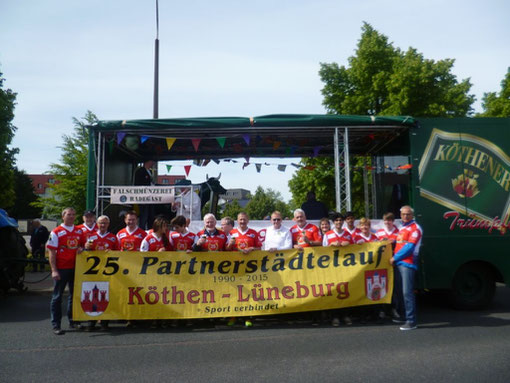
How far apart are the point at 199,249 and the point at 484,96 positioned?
80.9ft

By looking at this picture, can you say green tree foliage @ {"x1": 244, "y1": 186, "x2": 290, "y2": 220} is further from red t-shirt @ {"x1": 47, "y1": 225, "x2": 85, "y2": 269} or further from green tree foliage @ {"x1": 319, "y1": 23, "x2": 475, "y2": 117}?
red t-shirt @ {"x1": 47, "y1": 225, "x2": 85, "y2": 269}

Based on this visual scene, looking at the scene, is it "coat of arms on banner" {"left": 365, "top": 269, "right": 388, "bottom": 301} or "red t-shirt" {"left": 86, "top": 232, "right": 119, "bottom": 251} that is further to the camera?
"coat of arms on banner" {"left": 365, "top": 269, "right": 388, "bottom": 301}

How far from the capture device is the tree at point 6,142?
77.4 feet

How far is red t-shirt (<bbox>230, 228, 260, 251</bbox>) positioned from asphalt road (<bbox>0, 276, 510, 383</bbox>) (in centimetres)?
126

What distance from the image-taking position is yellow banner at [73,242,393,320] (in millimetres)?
6289

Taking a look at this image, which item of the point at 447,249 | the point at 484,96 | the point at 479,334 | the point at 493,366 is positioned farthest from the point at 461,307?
the point at 484,96

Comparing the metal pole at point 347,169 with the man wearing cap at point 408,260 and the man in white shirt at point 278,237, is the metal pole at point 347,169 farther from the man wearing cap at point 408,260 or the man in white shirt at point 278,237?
the man in white shirt at point 278,237

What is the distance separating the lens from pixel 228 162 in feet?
35.5

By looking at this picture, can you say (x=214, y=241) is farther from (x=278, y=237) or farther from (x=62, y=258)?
(x=62, y=258)

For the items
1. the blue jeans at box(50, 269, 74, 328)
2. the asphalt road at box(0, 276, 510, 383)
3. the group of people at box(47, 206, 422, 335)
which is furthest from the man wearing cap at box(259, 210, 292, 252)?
the blue jeans at box(50, 269, 74, 328)

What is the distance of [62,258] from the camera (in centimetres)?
628

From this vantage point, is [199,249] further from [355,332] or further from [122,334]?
[355,332]

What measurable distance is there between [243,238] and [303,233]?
102 cm

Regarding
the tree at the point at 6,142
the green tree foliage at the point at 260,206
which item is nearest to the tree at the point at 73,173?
the tree at the point at 6,142
